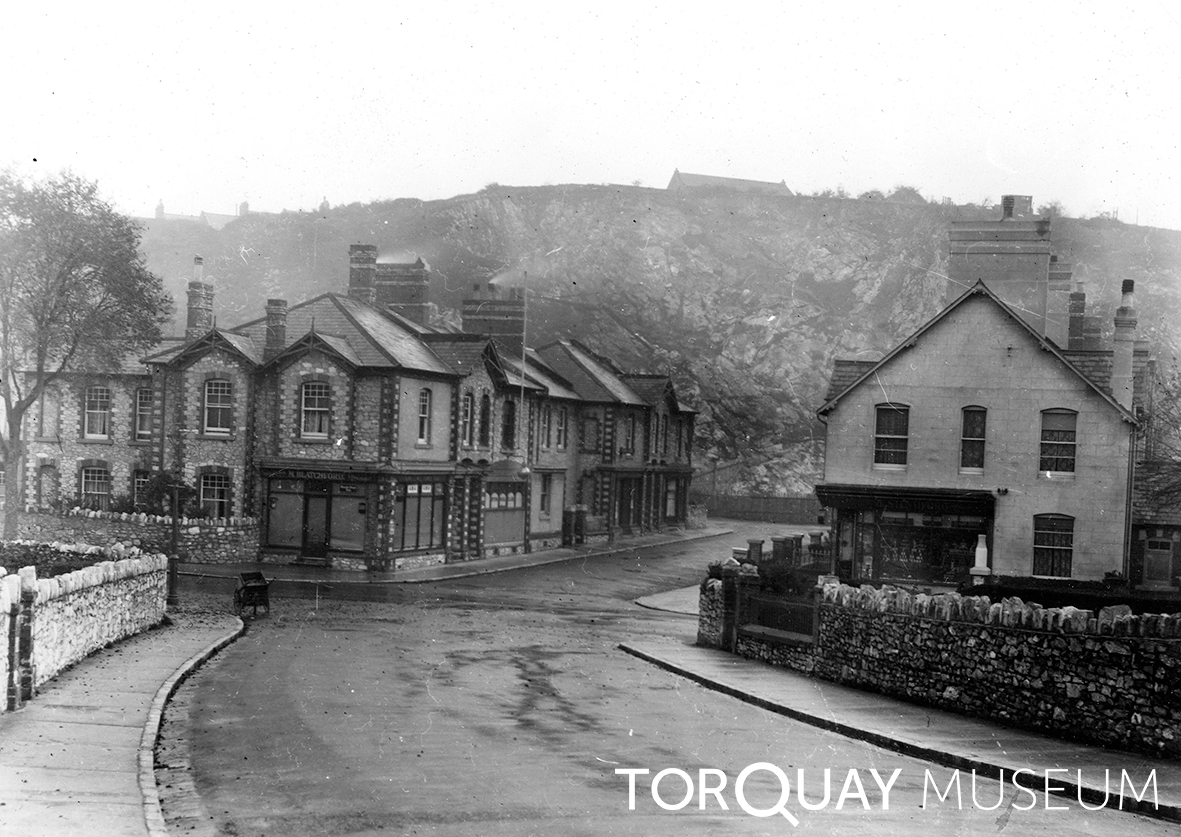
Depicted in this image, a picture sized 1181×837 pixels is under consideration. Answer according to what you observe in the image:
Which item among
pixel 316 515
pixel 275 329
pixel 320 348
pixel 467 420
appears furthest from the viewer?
pixel 467 420

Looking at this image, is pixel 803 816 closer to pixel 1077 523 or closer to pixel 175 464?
pixel 1077 523

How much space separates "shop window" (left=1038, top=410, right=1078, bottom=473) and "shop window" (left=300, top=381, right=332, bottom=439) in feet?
74.5

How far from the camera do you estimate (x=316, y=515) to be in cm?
A: 3953

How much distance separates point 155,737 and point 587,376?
A: 4612 centimetres

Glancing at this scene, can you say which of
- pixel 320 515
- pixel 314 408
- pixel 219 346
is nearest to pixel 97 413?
pixel 219 346

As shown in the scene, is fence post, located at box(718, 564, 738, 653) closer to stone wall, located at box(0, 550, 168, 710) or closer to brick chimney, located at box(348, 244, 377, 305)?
stone wall, located at box(0, 550, 168, 710)

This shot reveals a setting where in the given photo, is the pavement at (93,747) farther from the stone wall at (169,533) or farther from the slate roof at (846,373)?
the slate roof at (846,373)

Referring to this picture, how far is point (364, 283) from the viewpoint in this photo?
155 ft

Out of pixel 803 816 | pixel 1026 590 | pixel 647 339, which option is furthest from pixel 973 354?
pixel 647 339

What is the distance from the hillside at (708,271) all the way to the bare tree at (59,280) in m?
50.9

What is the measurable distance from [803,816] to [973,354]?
75.7ft

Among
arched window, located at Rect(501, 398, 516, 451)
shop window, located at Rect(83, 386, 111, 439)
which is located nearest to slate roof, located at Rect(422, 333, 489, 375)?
arched window, located at Rect(501, 398, 516, 451)

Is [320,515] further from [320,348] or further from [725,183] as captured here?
[725,183]

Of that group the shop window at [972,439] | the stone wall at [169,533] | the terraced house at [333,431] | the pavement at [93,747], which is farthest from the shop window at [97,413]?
the shop window at [972,439]
